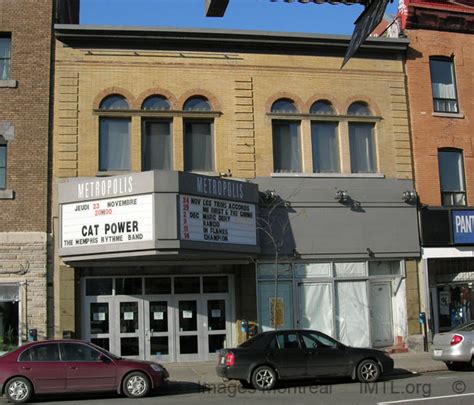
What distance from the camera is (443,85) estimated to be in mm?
22328

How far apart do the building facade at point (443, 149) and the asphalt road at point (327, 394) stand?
6.62 metres

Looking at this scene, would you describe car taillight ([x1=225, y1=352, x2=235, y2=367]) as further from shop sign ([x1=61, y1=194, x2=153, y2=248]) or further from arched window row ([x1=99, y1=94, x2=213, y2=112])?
arched window row ([x1=99, y1=94, x2=213, y2=112])

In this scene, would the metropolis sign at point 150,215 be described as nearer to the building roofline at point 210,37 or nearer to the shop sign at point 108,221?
the shop sign at point 108,221

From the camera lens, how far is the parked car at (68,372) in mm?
12695

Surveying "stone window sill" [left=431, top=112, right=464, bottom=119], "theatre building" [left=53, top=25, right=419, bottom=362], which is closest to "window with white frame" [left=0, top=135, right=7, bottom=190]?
"theatre building" [left=53, top=25, right=419, bottom=362]

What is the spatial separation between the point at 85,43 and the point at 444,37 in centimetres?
1275

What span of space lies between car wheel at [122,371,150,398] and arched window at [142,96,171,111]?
9518 mm

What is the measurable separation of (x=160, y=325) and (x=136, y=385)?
6083 millimetres

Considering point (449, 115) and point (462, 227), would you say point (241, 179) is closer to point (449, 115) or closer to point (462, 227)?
point (462, 227)

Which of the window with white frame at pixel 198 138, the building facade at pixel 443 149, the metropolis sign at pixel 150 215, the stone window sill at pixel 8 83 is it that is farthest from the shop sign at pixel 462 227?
the stone window sill at pixel 8 83

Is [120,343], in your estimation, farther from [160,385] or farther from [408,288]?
[408,288]

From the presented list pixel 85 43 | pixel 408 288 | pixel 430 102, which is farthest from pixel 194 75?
pixel 408 288

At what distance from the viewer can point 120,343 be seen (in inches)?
748

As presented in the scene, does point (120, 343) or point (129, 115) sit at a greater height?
point (129, 115)
